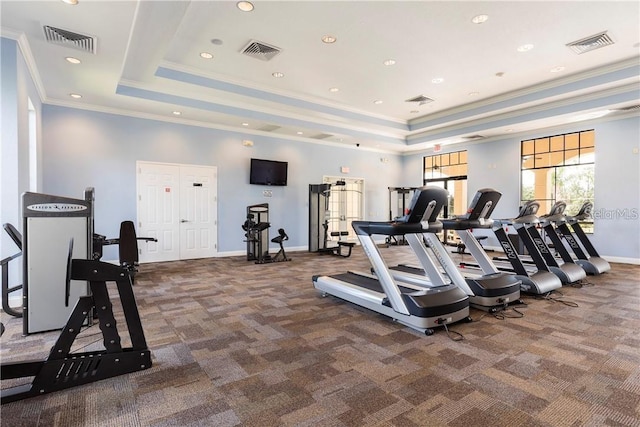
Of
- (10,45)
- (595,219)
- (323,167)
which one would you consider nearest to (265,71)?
(10,45)

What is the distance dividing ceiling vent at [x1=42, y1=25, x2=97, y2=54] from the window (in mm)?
9133

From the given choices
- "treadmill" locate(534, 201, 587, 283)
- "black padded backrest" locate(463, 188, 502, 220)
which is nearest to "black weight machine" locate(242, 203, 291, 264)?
"black padded backrest" locate(463, 188, 502, 220)

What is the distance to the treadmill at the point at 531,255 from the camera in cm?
445

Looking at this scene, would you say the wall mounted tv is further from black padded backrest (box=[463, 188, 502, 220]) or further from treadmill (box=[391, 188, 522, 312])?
black padded backrest (box=[463, 188, 502, 220])

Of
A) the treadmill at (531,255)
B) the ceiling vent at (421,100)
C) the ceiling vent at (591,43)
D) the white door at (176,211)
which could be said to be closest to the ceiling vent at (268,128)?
the white door at (176,211)

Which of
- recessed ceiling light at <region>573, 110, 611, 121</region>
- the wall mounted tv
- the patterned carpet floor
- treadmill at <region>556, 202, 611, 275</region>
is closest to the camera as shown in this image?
the patterned carpet floor

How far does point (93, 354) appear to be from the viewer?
2385 millimetres

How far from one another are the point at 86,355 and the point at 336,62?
518 cm

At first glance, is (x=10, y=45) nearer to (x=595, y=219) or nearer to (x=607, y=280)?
(x=607, y=280)

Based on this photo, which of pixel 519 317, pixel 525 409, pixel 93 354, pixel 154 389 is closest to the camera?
pixel 525 409

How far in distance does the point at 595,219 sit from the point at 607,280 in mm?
2540

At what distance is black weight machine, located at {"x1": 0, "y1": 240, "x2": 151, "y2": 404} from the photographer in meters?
2.14

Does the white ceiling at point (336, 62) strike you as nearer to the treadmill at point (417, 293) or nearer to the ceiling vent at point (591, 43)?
the ceiling vent at point (591, 43)

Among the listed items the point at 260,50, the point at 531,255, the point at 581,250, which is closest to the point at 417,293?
the point at 531,255
